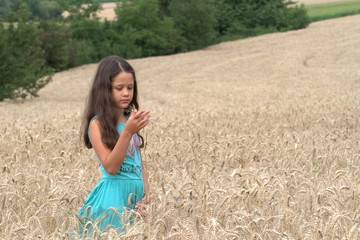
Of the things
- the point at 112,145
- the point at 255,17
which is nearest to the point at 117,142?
the point at 112,145

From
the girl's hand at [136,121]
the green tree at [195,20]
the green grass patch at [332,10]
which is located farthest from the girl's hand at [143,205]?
the green grass patch at [332,10]

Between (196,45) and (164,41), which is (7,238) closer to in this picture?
(164,41)

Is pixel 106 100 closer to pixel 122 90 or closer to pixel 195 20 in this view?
pixel 122 90

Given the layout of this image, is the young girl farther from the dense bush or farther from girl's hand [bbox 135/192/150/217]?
the dense bush

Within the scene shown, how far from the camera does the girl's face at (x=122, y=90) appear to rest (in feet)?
12.9

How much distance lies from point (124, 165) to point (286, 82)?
72.8 feet

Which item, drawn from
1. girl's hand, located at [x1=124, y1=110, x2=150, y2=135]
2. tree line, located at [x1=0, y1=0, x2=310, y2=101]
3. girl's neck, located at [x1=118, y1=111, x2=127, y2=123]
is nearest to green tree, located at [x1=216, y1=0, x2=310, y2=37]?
tree line, located at [x1=0, y1=0, x2=310, y2=101]

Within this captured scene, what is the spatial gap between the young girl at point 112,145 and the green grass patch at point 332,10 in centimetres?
5639

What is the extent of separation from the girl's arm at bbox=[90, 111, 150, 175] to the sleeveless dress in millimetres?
139

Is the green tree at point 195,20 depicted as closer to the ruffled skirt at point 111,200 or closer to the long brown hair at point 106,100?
the long brown hair at point 106,100

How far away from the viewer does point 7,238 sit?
3316 millimetres

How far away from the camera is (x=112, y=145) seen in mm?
3873

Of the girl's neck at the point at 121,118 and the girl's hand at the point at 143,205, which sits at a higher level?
the girl's neck at the point at 121,118

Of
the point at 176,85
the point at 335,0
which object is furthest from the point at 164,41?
the point at 335,0
